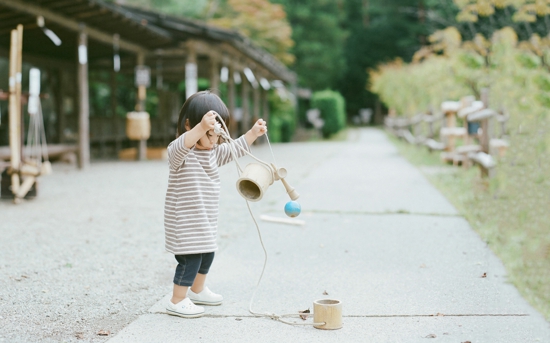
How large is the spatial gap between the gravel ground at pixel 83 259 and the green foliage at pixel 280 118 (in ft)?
65.1

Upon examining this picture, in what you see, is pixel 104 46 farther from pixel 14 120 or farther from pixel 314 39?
pixel 314 39

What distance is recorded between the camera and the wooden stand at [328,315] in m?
3.11

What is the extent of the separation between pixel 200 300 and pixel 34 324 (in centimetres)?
89

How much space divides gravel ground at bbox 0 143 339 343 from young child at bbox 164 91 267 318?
1.11 ft

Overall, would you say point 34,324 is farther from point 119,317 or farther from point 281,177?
point 281,177

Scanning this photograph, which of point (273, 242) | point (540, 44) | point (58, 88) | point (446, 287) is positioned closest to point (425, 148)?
point (540, 44)

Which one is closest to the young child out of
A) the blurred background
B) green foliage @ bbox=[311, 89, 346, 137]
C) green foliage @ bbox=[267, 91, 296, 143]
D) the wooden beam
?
the blurred background

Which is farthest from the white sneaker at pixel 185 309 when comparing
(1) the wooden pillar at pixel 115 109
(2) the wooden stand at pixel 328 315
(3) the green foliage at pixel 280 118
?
(3) the green foliage at pixel 280 118

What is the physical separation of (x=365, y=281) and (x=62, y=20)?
29.4 ft

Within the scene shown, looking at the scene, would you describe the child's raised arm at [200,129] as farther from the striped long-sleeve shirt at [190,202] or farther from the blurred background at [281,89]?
the blurred background at [281,89]

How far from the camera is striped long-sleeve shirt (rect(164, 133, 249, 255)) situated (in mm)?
3266

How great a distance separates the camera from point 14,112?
23.9 ft

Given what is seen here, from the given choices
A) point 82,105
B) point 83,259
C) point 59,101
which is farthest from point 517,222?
point 59,101

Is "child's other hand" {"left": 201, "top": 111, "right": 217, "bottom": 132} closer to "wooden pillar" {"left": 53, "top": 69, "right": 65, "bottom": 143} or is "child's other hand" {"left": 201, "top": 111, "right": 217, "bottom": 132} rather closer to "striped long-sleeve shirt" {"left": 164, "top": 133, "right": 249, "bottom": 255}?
"striped long-sleeve shirt" {"left": 164, "top": 133, "right": 249, "bottom": 255}
